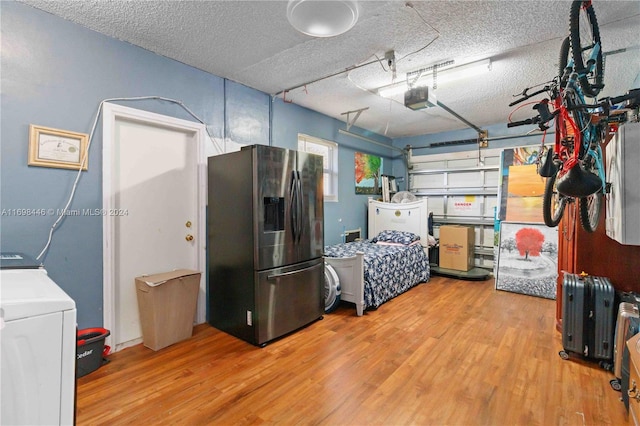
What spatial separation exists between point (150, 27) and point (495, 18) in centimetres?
275

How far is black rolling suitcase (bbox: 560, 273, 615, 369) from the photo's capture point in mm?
2404

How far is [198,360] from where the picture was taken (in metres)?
2.54

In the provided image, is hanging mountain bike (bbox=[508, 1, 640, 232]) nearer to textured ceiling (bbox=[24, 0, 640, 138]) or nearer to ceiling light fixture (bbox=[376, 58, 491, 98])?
textured ceiling (bbox=[24, 0, 640, 138])

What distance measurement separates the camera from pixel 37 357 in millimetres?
1025

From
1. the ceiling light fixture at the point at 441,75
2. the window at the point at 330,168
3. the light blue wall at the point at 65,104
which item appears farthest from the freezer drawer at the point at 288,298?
the ceiling light fixture at the point at 441,75

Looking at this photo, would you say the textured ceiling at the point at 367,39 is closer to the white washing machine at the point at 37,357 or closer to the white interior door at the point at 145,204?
the white interior door at the point at 145,204

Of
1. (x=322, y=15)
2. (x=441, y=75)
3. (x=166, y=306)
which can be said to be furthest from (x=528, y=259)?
(x=166, y=306)

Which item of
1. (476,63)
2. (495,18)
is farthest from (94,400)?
(476,63)

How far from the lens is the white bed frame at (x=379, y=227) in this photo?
359 cm

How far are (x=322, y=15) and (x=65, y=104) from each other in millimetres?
2117

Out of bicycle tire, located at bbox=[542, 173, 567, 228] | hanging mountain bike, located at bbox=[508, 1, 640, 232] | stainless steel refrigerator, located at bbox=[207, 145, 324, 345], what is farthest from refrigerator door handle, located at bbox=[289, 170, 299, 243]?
bicycle tire, located at bbox=[542, 173, 567, 228]

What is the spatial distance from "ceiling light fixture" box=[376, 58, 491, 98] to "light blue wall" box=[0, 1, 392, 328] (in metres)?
2.20

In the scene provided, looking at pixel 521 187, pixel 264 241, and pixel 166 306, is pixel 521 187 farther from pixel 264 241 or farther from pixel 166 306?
pixel 166 306

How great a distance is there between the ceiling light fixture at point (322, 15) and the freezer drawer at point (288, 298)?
205 cm
